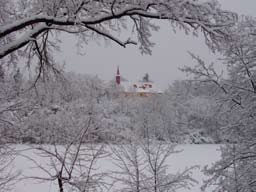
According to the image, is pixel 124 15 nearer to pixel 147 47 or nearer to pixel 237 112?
pixel 147 47

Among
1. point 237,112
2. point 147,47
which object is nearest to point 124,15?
point 147,47

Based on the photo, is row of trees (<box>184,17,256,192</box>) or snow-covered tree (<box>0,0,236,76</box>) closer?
snow-covered tree (<box>0,0,236,76</box>)

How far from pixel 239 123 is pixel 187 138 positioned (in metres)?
41.5

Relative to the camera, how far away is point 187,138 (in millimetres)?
48344

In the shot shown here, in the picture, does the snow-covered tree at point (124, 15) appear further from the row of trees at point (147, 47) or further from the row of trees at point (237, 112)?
the row of trees at point (237, 112)

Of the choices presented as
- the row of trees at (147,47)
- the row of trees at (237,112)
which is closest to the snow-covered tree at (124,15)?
the row of trees at (147,47)

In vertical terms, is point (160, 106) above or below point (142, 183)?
above

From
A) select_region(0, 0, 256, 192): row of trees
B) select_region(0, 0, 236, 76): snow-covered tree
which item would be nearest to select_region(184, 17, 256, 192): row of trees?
select_region(0, 0, 256, 192): row of trees

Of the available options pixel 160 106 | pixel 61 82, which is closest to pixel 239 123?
pixel 61 82

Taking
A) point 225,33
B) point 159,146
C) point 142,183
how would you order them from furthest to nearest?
1. point 159,146
2. point 142,183
3. point 225,33

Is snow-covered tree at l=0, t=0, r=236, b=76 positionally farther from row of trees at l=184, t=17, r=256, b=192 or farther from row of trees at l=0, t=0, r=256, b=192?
row of trees at l=184, t=17, r=256, b=192

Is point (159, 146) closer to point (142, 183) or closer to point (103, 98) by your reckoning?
point (142, 183)

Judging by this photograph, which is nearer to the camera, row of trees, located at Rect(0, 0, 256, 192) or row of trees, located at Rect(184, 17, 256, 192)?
A: row of trees, located at Rect(0, 0, 256, 192)

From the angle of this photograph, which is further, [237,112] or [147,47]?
[237,112]
